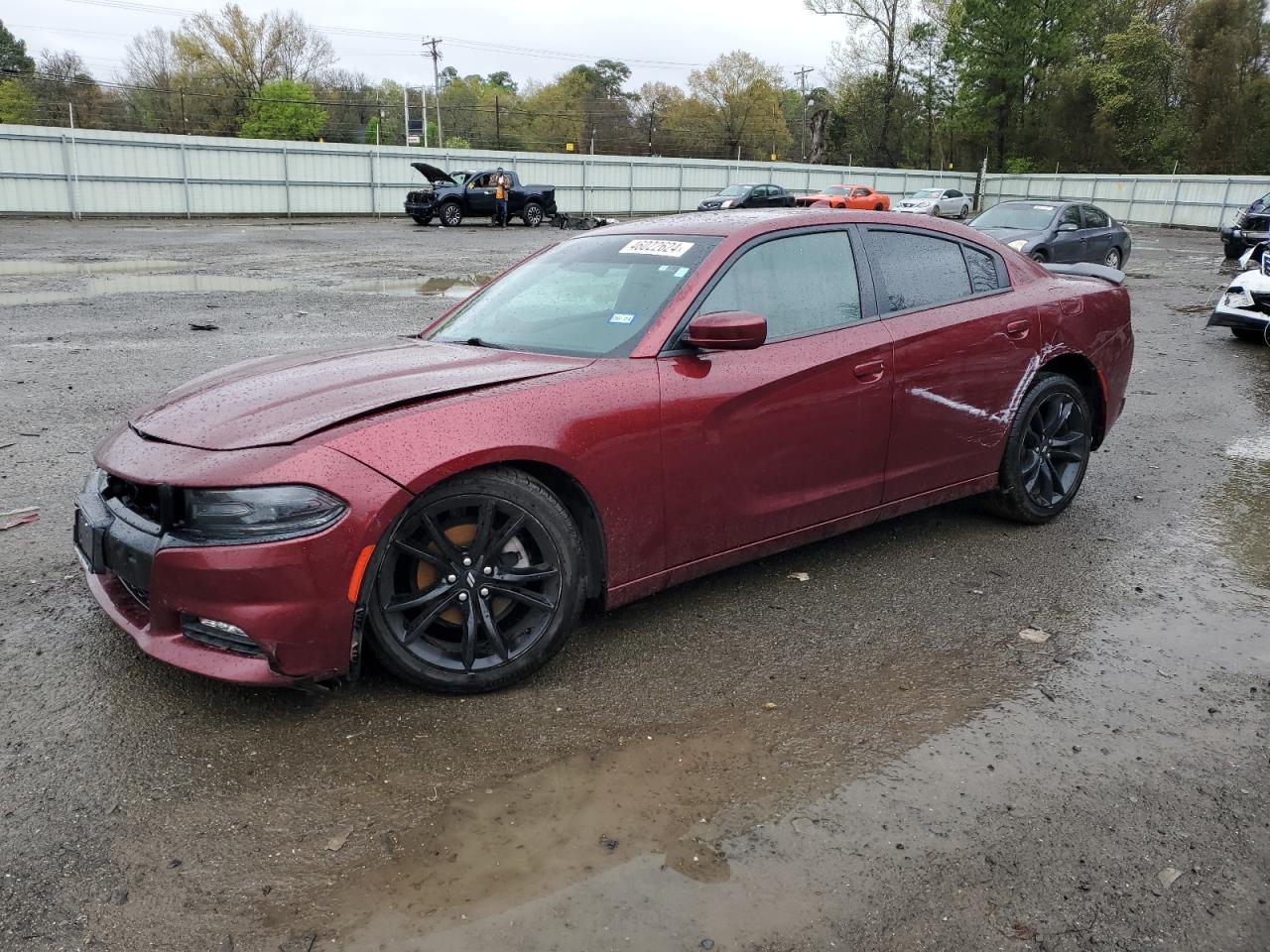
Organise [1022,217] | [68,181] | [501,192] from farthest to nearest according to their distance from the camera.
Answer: [501,192], [68,181], [1022,217]

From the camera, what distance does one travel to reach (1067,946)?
86.7 inches

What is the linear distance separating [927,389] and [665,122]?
3551 inches

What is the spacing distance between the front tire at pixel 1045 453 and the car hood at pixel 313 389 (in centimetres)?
248

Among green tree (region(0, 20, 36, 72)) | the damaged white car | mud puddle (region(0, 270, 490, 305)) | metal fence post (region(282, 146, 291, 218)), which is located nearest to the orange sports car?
metal fence post (region(282, 146, 291, 218))

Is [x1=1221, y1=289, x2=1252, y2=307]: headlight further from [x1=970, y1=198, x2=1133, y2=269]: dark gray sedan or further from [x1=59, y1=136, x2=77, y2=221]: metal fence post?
[x1=59, y1=136, x2=77, y2=221]: metal fence post

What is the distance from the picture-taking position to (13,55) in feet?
266

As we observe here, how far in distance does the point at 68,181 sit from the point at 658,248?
3051cm

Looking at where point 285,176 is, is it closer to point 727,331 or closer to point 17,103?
point 727,331

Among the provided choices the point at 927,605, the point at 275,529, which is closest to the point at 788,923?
the point at 275,529

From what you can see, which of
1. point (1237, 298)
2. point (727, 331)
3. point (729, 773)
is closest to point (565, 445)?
point (727, 331)

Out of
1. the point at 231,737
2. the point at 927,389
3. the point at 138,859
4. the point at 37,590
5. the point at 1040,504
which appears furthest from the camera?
the point at 1040,504

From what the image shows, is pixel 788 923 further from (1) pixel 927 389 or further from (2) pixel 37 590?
(2) pixel 37 590

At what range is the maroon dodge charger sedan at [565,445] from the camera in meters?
2.84

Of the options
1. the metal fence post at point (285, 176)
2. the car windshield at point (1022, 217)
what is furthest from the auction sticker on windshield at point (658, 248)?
the metal fence post at point (285, 176)
